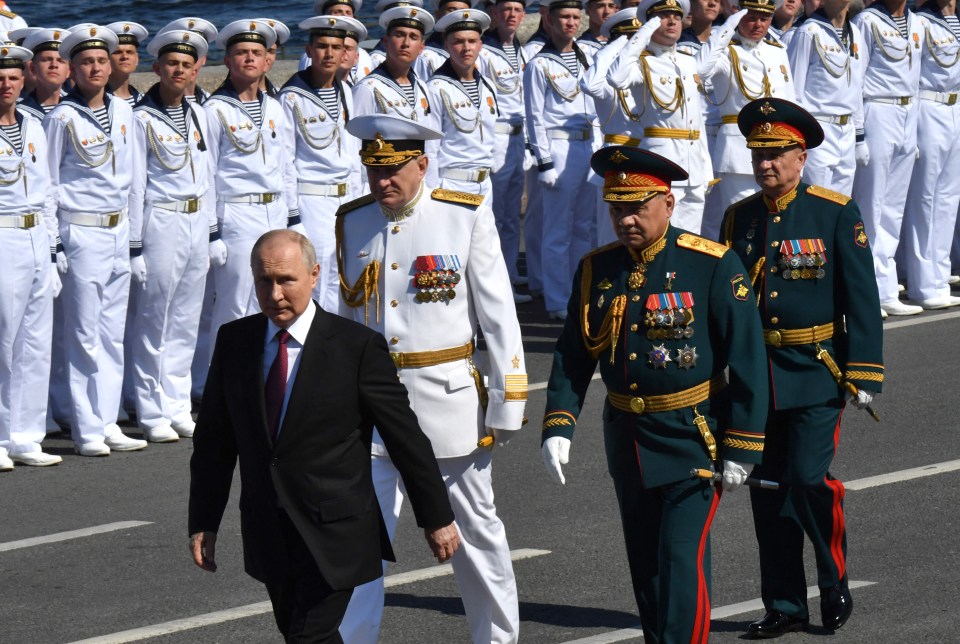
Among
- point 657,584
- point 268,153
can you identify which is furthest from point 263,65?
point 657,584

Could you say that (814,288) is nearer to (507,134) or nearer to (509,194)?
(507,134)

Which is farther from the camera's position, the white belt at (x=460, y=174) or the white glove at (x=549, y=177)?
the white glove at (x=549, y=177)

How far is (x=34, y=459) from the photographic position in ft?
33.9

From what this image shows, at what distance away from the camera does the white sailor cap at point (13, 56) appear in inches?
392

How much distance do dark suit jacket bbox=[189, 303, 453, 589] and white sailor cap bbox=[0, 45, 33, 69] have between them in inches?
185

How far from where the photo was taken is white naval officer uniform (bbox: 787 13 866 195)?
13.2 m

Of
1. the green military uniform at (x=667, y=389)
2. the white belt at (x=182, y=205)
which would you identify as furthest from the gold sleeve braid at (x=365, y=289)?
the white belt at (x=182, y=205)

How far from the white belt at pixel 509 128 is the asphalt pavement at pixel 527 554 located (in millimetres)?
3990

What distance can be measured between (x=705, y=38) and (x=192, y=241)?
437cm

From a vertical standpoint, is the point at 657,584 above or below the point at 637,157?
below

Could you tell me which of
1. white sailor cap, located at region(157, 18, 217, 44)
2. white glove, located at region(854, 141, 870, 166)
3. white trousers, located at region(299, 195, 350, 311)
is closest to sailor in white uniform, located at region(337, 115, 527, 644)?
white sailor cap, located at region(157, 18, 217, 44)

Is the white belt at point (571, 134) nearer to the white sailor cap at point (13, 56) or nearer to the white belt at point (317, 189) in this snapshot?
the white belt at point (317, 189)

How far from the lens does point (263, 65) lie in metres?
11.5

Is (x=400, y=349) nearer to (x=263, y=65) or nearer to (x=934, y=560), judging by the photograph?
(x=934, y=560)
